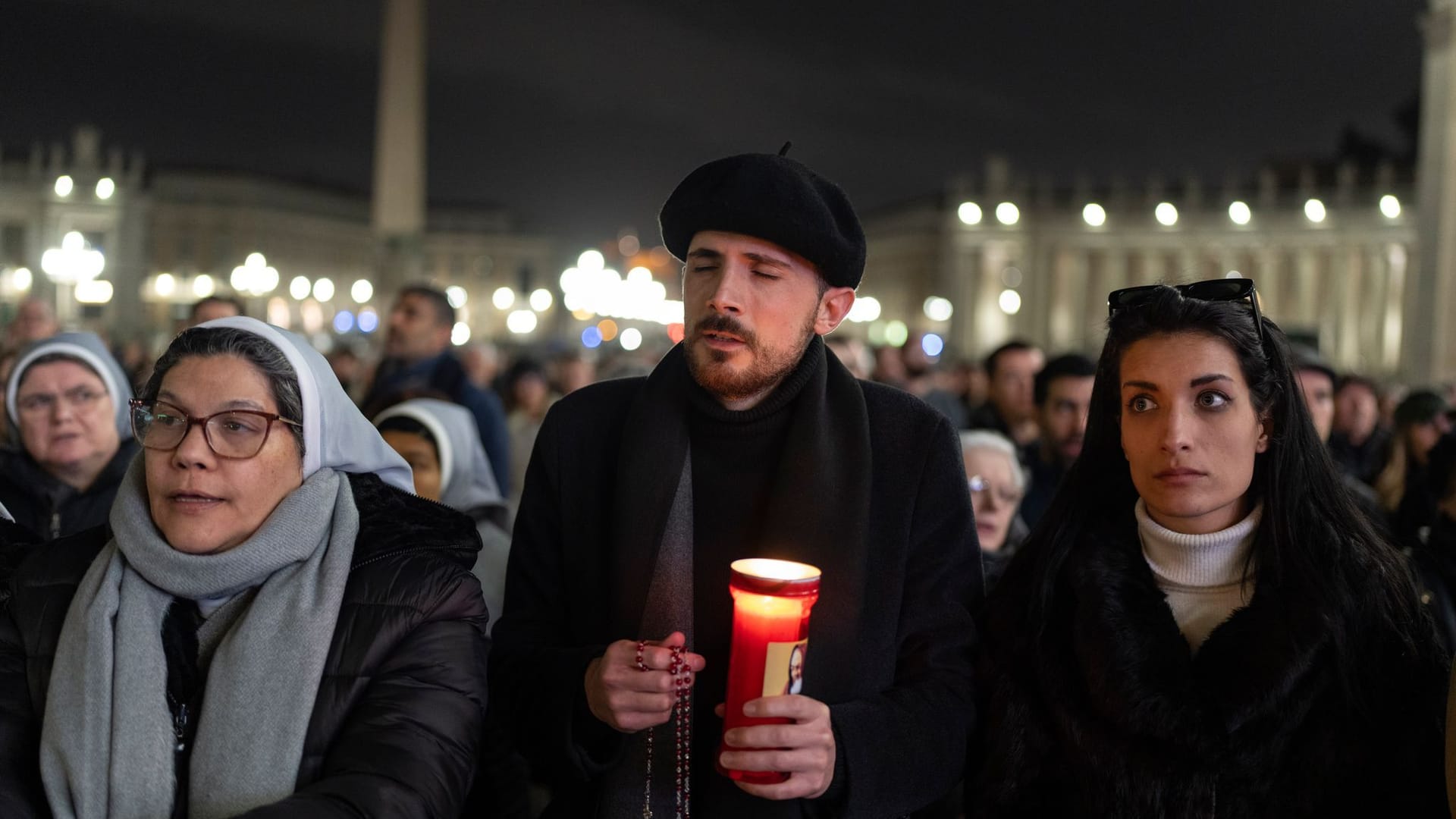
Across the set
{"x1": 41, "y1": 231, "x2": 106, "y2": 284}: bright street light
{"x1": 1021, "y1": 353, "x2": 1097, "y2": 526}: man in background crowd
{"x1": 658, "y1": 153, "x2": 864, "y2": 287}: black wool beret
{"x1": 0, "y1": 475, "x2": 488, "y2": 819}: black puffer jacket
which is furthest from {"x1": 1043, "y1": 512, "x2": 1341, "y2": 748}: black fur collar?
{"x1": 41, "y1": 231, "x2": 106, "y2": 284}: bright street light

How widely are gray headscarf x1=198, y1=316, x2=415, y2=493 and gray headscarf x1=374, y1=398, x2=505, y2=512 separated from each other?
7.15ft

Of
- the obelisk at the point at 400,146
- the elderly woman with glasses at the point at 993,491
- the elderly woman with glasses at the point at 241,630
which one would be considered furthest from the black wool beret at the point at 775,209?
the obelisk at the point at 400,146

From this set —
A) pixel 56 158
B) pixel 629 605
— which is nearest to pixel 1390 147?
pixel 56 158

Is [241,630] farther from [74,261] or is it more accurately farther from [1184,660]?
[74,261]

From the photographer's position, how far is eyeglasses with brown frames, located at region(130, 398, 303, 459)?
8.35ft

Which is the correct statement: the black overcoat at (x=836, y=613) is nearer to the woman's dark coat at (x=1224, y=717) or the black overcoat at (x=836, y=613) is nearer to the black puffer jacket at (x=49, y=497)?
the woman's dark coat at (x=1224, y=717)

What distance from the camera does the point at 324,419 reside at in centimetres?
269

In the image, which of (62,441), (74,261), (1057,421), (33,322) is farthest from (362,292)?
(62,441)

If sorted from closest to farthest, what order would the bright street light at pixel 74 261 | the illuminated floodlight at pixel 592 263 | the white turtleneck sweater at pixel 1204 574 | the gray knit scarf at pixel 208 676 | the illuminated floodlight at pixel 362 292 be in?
1. the gray knit scarf at pixel 208 676
2. the white turtleneck sweater at pixel 1204 574
3. the bright street light at pixel 74 261
4. the illuminated floodlight at pixel 592 263
5. the illuminated floodlight at pixel 362 292

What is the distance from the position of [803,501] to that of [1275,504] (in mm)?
1023

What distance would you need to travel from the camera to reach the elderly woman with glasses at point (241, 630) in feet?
7.84

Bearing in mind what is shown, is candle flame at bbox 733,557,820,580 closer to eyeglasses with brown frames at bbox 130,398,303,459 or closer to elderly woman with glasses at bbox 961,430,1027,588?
eyeglasses with brown frames at bbox 130,398,303,459

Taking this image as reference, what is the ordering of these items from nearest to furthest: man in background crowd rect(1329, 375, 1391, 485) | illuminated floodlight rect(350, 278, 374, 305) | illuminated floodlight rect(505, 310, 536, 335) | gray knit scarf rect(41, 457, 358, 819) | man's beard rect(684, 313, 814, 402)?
1. gray knit scarf rect(41, 457, 358, 819)
2. man's beard rect(684, 313, 814, 402)
3. man in background crowd rect(1329, 375, 1391, 485)
4. illuminated floodlight rect(350, 278, 374, 305)
5. illuminated floodlight rect(505, 310, 536, 335)

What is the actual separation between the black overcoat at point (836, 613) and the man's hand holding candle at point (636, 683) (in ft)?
0.73
